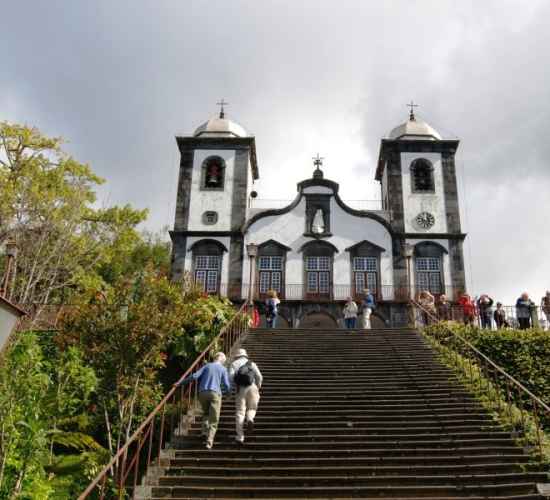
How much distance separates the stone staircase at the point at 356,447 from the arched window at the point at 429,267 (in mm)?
11443

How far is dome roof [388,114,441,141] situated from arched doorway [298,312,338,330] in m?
9.45

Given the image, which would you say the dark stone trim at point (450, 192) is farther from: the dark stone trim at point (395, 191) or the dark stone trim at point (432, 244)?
the dark stone trim at point (395, 191)

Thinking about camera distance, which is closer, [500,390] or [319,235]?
[500,390]

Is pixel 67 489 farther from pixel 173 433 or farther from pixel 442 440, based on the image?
pixel 442 440

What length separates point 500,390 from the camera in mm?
12117

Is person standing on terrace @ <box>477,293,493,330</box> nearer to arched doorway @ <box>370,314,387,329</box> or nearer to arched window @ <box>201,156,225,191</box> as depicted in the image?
arched doorway @ <box>370,314,387,329</box>

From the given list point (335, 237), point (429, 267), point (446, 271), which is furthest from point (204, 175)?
point (446, 271)

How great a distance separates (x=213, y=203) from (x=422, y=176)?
930cm

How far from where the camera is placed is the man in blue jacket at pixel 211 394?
29.5 feet

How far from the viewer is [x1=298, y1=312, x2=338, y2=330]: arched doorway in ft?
76.9

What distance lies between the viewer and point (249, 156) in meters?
27.3

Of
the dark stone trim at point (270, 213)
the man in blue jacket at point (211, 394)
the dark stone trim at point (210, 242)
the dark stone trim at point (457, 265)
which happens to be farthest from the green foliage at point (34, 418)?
the dark stone trim at point (457, 265)

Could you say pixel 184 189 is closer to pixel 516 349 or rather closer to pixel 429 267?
pixel 429 267

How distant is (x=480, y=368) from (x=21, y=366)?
930 cm
